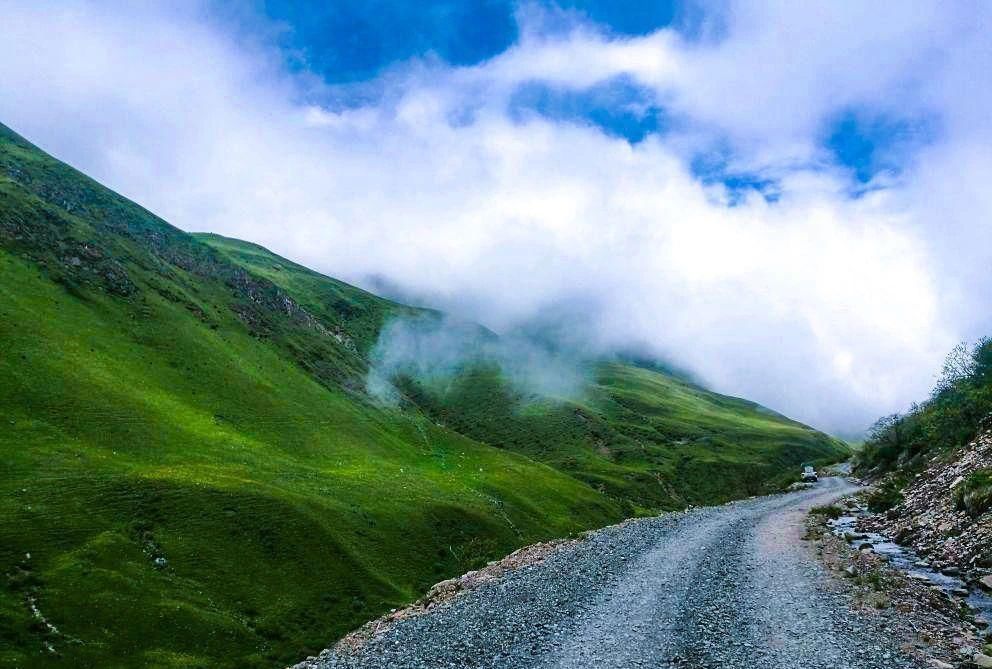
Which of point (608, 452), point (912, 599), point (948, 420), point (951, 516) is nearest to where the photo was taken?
point (912, 599)

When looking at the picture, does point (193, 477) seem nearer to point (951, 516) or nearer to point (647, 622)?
point (647, 622)

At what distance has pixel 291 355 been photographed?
123250 mm

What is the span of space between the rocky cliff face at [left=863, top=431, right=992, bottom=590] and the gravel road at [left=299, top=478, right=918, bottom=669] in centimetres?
780

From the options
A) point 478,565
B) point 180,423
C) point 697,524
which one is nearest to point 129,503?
point 180,423

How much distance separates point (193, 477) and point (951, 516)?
62.1 meters

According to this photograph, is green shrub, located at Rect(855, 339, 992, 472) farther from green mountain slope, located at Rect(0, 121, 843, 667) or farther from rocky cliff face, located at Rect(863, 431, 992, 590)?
green mountain slope, located at Rect(0, 121, 843, 667)

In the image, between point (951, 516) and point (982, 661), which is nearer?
point (982, 661)

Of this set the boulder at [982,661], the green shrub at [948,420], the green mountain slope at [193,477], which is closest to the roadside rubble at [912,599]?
the boulder at [982,661]

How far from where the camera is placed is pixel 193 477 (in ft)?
173

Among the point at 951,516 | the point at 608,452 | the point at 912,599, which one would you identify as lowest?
the point at 608,452

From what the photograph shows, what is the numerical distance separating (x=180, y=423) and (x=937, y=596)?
73030 millimetres

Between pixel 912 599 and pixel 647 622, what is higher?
pixel 912 599

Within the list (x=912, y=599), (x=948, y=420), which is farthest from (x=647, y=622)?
(x=948, y=420)

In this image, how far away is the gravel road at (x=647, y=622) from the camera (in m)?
25.8
